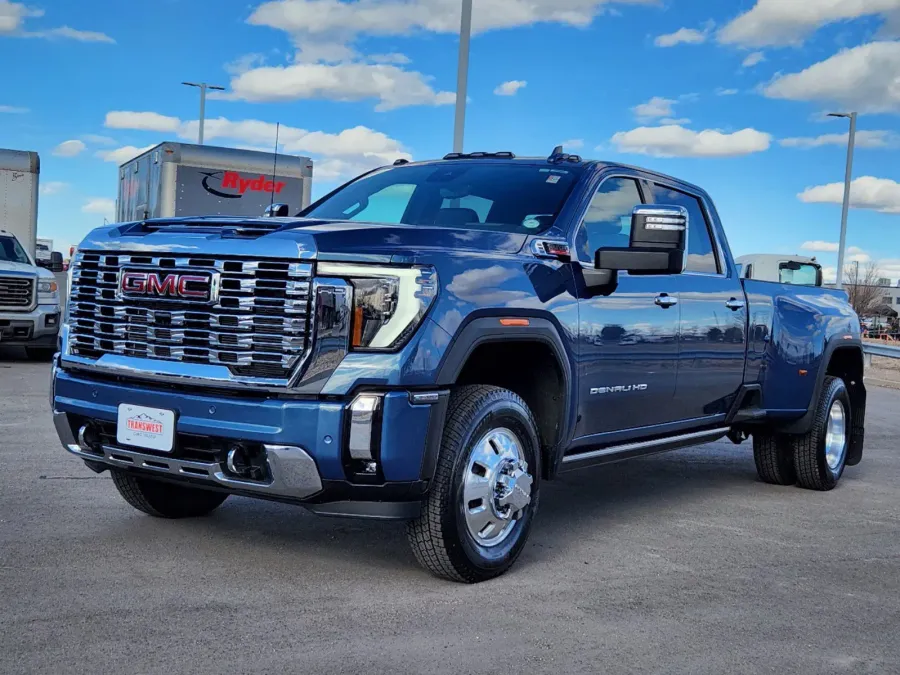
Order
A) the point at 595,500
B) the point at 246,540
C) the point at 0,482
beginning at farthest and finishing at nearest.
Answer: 1. the point at 595,500
2. the point at 0,482
3. the point at 246,540

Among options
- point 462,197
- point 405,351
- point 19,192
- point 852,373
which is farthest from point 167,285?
point 19,192

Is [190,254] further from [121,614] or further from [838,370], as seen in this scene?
[838,370]

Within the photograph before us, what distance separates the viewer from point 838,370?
27.6ft

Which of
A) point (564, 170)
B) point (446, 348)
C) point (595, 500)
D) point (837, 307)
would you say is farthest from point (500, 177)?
point (837, 307)

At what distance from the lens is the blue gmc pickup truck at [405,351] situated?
4.24 metres

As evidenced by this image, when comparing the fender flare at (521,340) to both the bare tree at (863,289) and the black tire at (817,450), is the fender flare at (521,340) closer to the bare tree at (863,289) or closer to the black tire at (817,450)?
the black tire at (817,450)

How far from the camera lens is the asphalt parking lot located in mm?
3777

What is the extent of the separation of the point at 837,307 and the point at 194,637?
570 centimetres

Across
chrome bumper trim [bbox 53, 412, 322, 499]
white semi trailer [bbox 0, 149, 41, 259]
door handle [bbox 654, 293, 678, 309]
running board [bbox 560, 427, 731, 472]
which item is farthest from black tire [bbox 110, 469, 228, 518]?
white semi trailer [bbox 0, 149, 41, 259]

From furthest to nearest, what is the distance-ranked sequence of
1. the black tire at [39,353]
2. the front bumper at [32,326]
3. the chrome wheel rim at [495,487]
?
1. the black tire at [39,353]
2. the front bumper at [32,326]
3. the chrome wheel rim at [495,487]

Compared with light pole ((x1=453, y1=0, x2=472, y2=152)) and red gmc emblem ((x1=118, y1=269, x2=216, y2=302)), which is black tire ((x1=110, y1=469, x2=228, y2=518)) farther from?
light pole ((x1=453, y1=0, x2=472, y2=152))

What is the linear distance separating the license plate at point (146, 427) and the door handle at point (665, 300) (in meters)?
2.68

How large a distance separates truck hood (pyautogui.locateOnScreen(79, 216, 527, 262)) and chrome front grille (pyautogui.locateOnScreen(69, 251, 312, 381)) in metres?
0.05

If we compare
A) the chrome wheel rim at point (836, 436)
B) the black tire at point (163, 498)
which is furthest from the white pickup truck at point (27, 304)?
the chrome wheel rim at point (836, 436)
